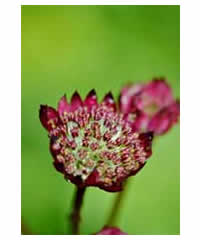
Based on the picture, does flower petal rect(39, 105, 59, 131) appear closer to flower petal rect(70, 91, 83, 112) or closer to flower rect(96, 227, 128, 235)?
flower petal rect(70, 91, 83, 112)

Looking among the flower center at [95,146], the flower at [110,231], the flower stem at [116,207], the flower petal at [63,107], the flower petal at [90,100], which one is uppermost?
the flower petal at [90,100]

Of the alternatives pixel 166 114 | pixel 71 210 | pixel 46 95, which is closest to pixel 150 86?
pixel 166 114

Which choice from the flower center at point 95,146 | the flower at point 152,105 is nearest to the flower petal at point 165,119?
the flower at point 152,105

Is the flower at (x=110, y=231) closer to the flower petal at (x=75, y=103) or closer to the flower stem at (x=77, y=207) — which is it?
the flower stem at (x=77, y=207)

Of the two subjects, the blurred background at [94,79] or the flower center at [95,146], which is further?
the blurred background at [94,79]

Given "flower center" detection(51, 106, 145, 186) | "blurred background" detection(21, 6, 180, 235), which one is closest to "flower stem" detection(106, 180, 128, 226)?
"blurred background" detection(21, 6, 180, 235)

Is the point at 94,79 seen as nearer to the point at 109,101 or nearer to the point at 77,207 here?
the point at 109,101
